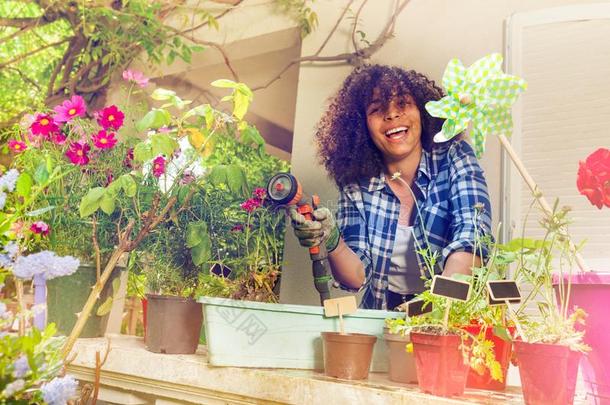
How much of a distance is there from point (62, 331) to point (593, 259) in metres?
1.32

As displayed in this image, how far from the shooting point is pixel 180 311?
1.35 metres

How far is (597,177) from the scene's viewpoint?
37.5 inches

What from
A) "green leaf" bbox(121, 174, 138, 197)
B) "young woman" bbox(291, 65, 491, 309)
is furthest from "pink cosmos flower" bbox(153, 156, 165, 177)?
"young woman" bbox(291, 65, 491, 309)

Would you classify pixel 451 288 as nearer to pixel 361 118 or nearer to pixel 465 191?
pixel 465 191

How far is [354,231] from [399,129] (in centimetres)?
32

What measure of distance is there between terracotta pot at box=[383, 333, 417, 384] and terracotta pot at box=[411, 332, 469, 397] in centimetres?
11

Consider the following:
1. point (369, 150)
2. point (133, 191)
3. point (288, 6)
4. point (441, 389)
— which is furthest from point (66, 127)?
point (441, 389)

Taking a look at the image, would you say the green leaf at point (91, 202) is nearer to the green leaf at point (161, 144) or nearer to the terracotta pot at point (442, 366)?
the green leaf at point (161, 144)

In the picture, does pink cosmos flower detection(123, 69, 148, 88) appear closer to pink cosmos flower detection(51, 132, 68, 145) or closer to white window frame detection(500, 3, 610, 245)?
pink cosmos flower detection(51, 132, 68, 145)

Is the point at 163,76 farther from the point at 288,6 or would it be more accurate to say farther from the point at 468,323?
the point at 468,323

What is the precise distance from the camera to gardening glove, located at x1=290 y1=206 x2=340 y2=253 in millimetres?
1307

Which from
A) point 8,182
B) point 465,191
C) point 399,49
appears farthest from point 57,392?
point 399,49

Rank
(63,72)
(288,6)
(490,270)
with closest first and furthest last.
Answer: (490,270) → (288,6) → (63,72)

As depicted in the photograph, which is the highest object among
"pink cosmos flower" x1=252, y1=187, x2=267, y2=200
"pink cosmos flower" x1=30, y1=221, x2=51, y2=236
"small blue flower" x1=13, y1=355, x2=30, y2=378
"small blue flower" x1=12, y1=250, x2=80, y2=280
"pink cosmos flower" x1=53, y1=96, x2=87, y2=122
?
"pink cosmos flower" x1=53, y1=96, x2=87, y2=122
